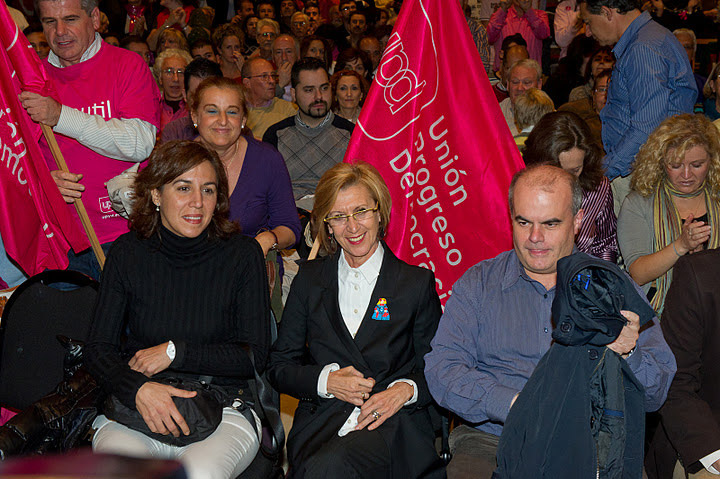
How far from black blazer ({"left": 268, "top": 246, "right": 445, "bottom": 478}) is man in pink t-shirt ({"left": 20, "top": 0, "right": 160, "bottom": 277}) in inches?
48.4

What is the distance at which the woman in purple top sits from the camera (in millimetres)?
3965

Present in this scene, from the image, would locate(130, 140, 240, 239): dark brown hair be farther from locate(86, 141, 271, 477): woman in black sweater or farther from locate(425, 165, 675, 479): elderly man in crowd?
locate(425, 165, 675, 479): elderly man in crowd

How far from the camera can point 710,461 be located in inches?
105

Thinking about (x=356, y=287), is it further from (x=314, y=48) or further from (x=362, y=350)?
(x=314, y=48)

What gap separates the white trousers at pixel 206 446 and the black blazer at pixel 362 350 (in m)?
0.18

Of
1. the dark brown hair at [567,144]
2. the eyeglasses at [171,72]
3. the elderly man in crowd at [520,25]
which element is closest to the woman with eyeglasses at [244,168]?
the dark brown hair at [567,144]

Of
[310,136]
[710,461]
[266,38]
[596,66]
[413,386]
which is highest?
[266,38]

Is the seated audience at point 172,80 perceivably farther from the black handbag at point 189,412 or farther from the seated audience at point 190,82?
the black handbag at point 189,412

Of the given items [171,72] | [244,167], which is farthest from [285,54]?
[244,167]

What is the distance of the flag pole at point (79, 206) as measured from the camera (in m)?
3.54

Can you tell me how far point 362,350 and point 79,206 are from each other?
154cm

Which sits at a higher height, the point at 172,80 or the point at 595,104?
the point at 172,80

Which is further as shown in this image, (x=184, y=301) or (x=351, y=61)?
(x=351, y=61)

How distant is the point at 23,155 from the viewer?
141 inches
